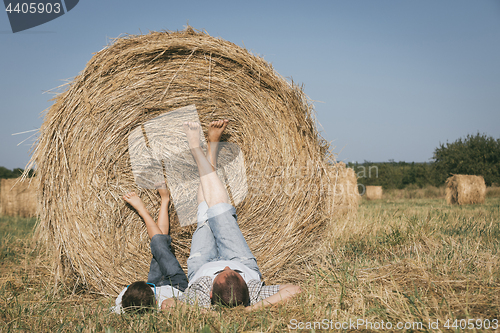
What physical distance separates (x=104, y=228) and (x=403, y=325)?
7.73ft

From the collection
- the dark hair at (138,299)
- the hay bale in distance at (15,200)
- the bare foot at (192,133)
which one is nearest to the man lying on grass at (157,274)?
the dark hair at (138,299)

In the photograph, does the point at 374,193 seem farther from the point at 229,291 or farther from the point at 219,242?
the point at 229,291

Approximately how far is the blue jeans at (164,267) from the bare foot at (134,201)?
12.8 inches

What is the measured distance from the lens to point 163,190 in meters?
2.87

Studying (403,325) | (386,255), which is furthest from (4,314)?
(386,255)

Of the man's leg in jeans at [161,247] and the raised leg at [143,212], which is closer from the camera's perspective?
the man's leg in jeans at [161,247]

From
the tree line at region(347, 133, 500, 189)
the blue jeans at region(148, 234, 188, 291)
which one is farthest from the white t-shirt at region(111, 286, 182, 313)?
the tree line at region(347, 133, 500, 189)

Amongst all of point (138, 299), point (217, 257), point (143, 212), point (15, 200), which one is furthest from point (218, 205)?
point (15, 200)

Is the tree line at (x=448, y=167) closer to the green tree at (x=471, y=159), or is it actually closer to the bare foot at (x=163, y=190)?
the green tree at (x=471, y=159)

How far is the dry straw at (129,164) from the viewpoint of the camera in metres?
2.43

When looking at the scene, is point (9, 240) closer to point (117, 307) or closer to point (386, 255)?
point (117, 307)

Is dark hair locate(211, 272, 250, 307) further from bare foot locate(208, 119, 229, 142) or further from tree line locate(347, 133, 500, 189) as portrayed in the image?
tree line locate(347, 133, 500, 189)

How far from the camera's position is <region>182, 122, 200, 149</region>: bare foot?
277cm

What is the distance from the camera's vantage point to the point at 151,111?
2.72 metres
